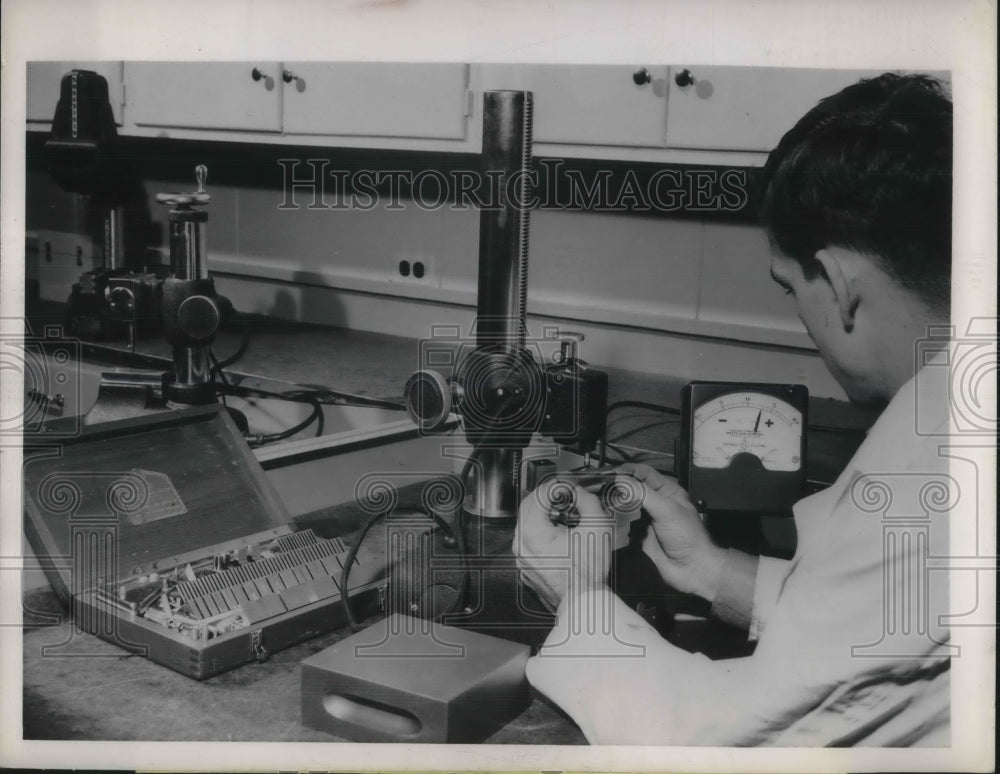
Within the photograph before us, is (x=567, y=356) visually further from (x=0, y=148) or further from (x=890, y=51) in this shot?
(x=0, y=148)

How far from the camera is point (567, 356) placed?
1.23 metres

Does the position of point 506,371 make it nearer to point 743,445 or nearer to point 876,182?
point 743,445

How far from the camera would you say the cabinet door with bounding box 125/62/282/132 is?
207cm

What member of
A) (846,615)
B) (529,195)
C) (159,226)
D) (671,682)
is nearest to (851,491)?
(846,615)

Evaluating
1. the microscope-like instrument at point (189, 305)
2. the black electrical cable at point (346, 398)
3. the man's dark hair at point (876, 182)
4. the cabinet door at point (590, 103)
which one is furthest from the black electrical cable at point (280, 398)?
the man's dark hair at point (876, 182)

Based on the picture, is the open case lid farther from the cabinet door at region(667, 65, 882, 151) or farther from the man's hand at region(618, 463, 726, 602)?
the cabinet door at region(667, 65, 882, 151)

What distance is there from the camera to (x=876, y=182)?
104 cm

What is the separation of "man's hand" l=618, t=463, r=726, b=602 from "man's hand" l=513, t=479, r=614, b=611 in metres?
0.08

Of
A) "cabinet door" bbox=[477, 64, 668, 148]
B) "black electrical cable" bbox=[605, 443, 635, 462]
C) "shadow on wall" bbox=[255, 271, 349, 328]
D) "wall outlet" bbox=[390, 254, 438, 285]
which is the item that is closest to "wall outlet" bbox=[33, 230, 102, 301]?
"shadow on wall" bbox=[255, 271, 349, 328]

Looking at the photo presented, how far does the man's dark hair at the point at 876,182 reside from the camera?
1.05 m

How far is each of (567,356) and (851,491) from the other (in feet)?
1.23

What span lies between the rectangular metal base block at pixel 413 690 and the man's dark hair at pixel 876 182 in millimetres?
561

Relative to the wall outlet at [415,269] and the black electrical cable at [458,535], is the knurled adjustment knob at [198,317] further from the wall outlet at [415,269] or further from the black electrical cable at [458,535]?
the wall outlet at [415,269]

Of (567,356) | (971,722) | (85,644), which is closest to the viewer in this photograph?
(85,644)
